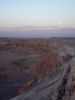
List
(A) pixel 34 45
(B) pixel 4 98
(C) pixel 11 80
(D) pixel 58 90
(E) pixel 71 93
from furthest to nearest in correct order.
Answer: (A) pixel 34 45 < (C) pixel 11 80 < (B) pixel 4 98 < (D) pixel 58 90 < (E) pixel 71 93

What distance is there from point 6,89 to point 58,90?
1876 cm

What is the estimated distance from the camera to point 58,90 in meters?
7.86

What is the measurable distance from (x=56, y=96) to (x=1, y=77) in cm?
2532

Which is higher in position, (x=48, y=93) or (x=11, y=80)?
(x=48, y=93)

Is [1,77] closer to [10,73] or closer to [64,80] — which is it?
[10,73]

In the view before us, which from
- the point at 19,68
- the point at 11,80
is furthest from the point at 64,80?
the point at 19,68

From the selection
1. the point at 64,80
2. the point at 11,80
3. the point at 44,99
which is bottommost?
the point at 11,80

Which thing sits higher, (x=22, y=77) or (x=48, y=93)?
(x=48, y=93)

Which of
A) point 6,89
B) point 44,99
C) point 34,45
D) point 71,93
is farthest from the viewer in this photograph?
point 34,45

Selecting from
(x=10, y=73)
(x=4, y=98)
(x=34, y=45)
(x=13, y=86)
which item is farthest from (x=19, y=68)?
(x=34, y=45)

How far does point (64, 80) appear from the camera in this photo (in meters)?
8.63

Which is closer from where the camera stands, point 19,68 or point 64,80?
point 64,80

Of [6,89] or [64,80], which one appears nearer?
[64,80]

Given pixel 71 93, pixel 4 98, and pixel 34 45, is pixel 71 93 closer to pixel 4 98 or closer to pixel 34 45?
pixel 4 98
